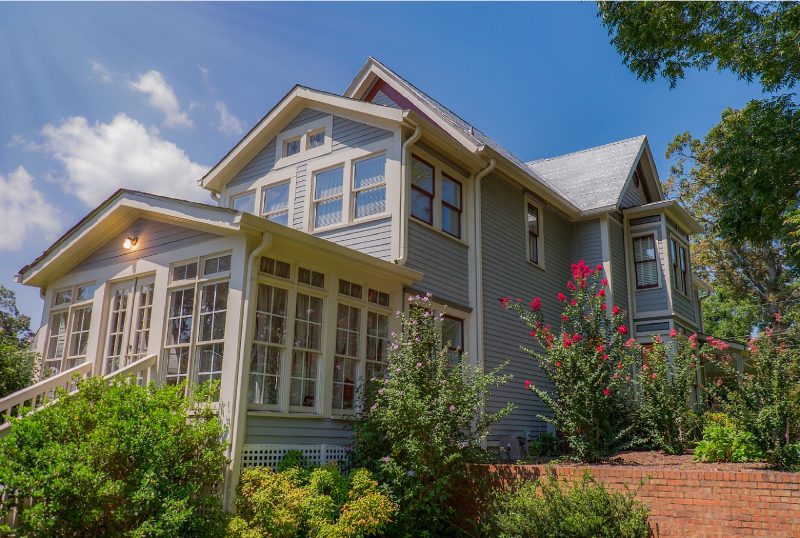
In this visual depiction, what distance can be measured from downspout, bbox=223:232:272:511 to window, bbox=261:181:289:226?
15.6ft

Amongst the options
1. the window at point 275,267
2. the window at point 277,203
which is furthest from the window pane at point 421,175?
the window at point 275,267

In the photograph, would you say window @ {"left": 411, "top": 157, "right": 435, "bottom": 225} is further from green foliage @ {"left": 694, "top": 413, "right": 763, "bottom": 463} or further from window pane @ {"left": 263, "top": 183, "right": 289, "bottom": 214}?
green foliage @ {"left": 694, "top": 413, "right": 763, "bottom": 463}

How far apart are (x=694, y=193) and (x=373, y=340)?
24.1 metres

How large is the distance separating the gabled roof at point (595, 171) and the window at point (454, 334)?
6.11 metres

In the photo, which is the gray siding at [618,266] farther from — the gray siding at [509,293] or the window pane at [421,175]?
the window pane at [421,175]

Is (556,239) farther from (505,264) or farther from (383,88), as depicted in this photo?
(383,88)

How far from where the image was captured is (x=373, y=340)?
984 cm

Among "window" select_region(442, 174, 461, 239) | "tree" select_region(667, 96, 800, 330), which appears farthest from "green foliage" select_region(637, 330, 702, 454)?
"window" select_region(442, 174, 461, 239)

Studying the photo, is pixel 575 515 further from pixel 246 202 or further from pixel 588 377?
pixel 246 202

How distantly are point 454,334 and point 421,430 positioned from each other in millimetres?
3782

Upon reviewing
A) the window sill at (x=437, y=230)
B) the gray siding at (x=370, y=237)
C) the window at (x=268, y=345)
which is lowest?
the window at (x=268, y=345)

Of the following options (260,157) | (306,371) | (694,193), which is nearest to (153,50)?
(260,157)

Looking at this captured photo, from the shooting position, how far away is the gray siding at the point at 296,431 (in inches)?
303

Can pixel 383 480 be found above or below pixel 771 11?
below
